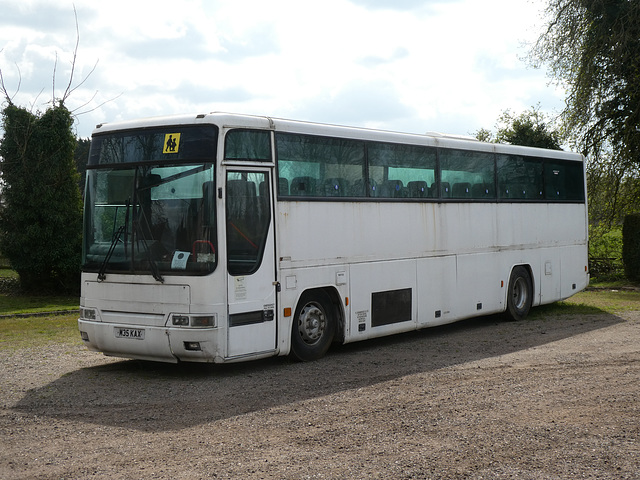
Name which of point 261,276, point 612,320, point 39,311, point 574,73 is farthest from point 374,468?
point 574,73

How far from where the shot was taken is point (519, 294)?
16891 millimetres

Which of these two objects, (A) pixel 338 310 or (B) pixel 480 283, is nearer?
(A) pixel 338 310

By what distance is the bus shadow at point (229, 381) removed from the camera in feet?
27.8

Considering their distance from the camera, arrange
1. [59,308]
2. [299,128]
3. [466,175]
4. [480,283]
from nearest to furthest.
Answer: [299,128]
[466,175]
[480,283]
[59,308]

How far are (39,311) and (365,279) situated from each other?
11088mm

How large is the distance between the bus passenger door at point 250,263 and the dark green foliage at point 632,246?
1946 cm

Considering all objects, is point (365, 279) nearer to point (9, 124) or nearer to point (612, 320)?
point (612, 320)

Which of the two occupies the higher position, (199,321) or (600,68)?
(600,68)

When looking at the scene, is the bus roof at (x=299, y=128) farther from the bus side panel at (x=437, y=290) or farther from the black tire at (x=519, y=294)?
the black tire at (x=519, y=294)

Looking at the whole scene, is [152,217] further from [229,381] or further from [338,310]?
[338,310]

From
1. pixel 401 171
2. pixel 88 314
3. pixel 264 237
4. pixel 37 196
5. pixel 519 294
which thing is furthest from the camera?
pixel 37 196

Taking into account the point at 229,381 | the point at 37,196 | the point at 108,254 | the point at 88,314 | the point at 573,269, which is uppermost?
the point at 37,196

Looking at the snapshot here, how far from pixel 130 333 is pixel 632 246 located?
21.0m

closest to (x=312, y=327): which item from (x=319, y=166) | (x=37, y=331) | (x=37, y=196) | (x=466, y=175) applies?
(x=319, y=166)
